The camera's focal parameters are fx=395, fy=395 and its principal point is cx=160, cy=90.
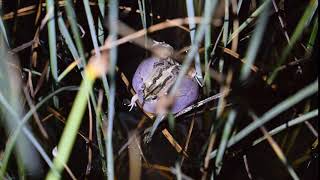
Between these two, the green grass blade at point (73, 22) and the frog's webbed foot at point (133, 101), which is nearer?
the green grass blade at point (73, 22)

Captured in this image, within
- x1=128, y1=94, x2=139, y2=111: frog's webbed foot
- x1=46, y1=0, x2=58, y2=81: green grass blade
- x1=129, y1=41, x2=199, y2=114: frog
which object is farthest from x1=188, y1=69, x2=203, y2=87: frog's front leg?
x1=46, y1=0, x2=58, y2=81: green grass blade

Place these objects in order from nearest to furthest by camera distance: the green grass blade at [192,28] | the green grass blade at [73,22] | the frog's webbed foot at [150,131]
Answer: the green grass blade at [73,22] < the green grass blade at [192,28] < the frog's webbed foot at [150,131]

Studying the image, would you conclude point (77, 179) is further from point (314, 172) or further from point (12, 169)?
point (314, 172)

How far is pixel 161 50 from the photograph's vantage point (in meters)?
0.79

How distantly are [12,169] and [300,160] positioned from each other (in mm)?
527

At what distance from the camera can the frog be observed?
75 cm

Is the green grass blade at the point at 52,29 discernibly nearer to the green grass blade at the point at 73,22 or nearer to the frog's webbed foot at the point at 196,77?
the green grass blade at the point at 73,22

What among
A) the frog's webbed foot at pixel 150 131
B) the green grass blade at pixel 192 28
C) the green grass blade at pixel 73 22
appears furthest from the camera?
the frog's webbed foot at pixel 150 131

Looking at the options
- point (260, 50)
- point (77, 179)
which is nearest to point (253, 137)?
point (260, 50)

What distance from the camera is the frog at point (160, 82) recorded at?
75cm

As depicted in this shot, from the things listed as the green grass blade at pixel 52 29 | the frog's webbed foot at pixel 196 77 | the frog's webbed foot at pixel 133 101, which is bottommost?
the frog's webbed foot at pixel 133 101

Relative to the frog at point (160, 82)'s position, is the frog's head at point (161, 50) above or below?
above

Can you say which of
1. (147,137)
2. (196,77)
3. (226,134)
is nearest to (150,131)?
(147,137)

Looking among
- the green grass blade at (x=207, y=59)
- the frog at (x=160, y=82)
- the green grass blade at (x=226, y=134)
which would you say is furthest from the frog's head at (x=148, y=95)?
the green grass blade at (x=226, y=134)
